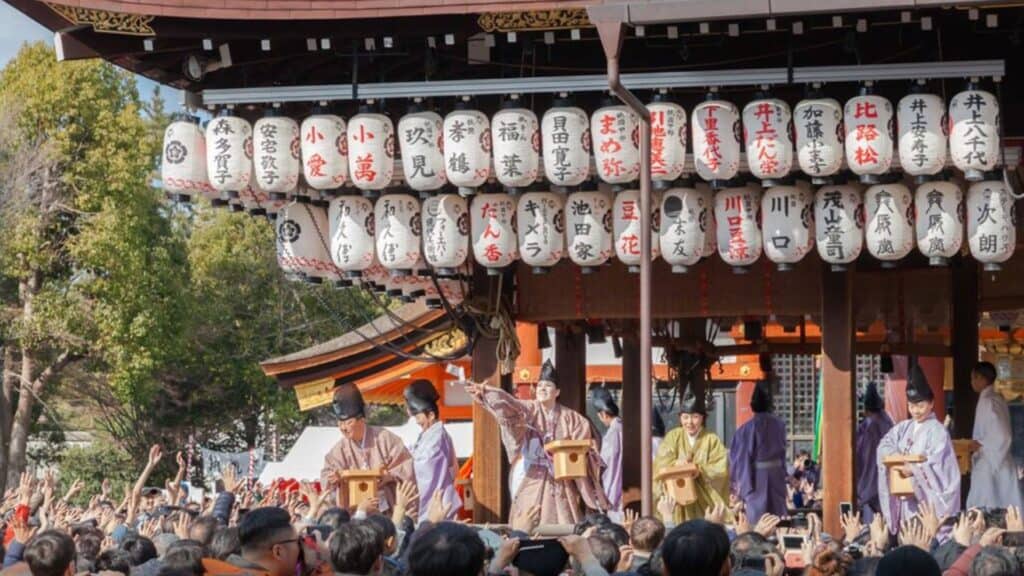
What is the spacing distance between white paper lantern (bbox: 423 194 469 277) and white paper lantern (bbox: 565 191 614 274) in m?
0.83

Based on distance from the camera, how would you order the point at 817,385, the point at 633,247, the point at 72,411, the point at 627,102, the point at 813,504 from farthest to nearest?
the point at 72,411 < the point at 817,385 < the point at 813,504 < the point at 633,247 < the point at 627,102

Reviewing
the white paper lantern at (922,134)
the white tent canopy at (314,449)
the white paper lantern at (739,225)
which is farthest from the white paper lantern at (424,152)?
the white tent canopy at (314,449)

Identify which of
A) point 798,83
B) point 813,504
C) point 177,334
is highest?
point 798,83

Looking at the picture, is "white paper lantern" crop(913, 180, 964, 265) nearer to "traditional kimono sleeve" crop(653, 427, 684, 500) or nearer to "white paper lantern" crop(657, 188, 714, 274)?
"white paper lantern" crop(657, 188, 714, 274)

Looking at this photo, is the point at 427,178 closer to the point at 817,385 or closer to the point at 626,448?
the point at 626,448

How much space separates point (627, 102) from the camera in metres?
12.0

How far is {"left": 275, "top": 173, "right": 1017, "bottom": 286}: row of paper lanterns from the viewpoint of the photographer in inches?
491

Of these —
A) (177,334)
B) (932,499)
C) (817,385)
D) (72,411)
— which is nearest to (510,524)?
(932,499)

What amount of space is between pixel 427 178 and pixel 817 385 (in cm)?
1567

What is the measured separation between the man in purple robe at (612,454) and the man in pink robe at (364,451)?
69.9 inches

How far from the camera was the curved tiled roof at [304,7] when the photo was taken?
40.0ft

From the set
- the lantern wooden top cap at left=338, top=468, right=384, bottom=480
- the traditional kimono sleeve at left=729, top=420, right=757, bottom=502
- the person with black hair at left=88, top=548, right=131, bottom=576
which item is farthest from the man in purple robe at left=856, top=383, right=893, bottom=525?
the person with black hair at left=88, top=548, right=131, bottom=576

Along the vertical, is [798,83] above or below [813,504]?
above

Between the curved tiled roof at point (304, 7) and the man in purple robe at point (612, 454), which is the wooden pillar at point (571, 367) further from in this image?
the curved tiled roof at point (304, 7)
